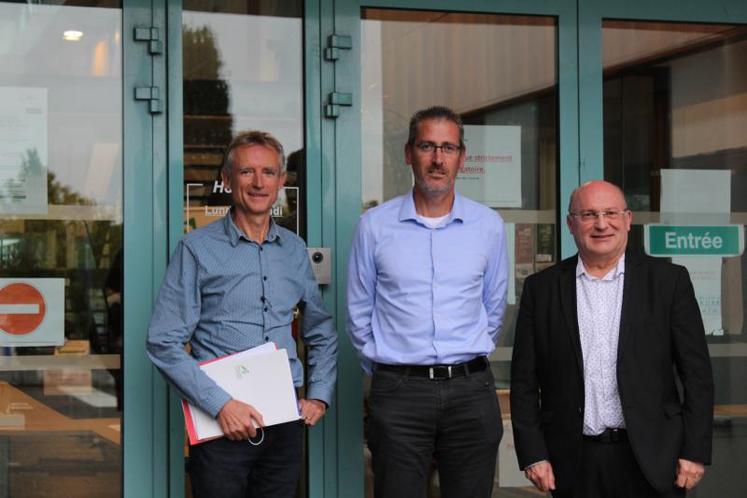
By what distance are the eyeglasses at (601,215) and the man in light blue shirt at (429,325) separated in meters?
0.43

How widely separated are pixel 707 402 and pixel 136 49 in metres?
2.64

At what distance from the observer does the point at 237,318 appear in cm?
368

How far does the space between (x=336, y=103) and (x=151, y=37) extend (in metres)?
0.81

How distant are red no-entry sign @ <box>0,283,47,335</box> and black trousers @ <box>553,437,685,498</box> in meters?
2.25

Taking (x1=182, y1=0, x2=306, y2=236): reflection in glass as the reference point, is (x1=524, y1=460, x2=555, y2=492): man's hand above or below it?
below

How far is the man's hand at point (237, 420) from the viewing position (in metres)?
3.52

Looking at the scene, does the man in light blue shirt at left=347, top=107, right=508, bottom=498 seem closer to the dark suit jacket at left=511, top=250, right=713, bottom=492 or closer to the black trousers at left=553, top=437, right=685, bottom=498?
the dark suit jacket at left=511, top=250, right=713, bottom=492

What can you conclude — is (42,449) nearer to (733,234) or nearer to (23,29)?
(23,29)

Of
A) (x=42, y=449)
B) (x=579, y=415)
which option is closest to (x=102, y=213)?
(x=42, y=449)

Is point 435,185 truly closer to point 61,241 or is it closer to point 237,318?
point 237,318

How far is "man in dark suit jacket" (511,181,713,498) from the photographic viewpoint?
11.5 ft

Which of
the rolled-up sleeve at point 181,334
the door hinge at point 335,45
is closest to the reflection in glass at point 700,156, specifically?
the door hinge at point 335,45

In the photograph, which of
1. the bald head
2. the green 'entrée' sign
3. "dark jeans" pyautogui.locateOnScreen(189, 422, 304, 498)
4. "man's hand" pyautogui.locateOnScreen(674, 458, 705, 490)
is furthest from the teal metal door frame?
the green 'entrée' sign

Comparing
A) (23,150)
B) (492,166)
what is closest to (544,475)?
(492,166)
